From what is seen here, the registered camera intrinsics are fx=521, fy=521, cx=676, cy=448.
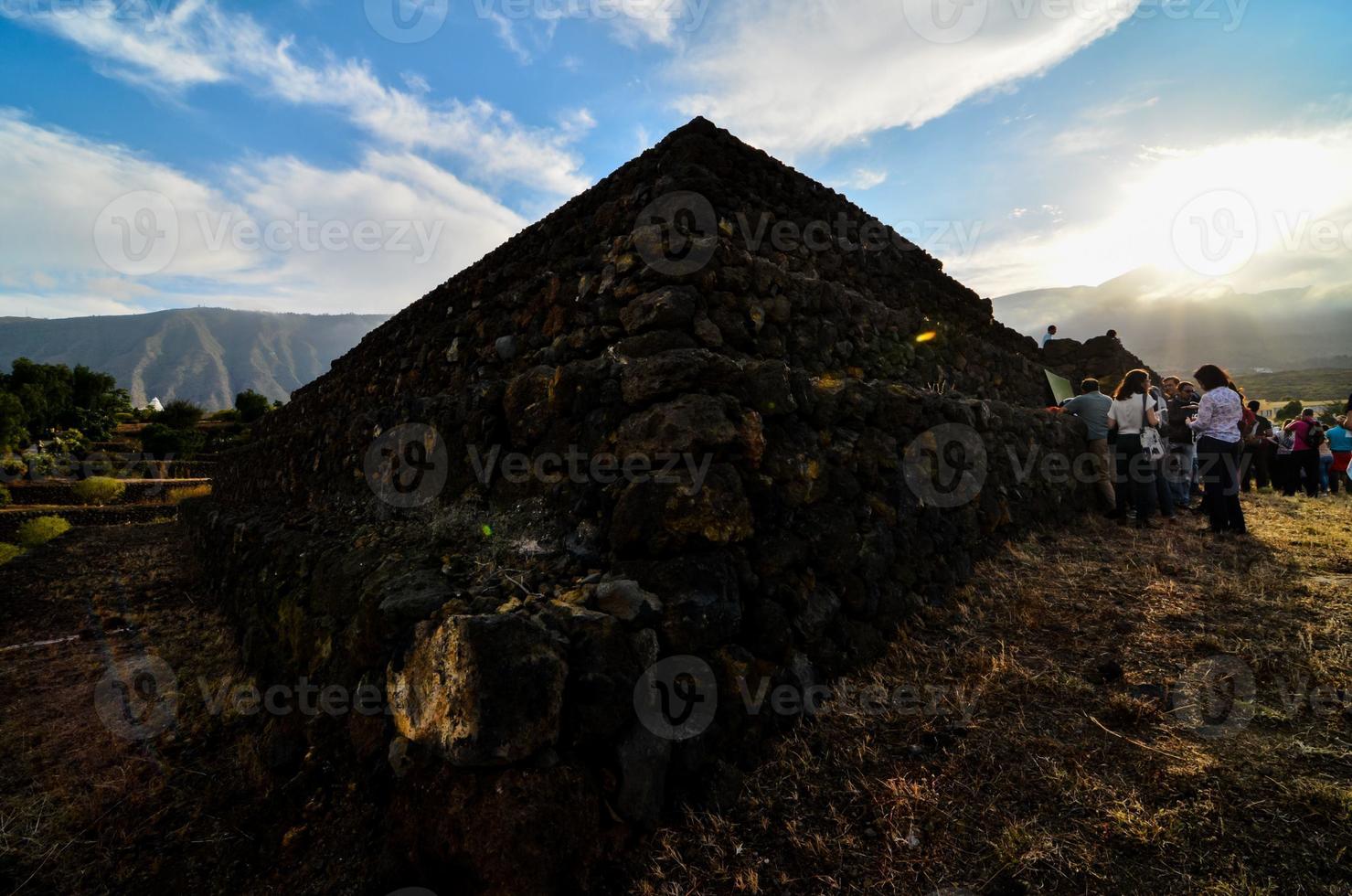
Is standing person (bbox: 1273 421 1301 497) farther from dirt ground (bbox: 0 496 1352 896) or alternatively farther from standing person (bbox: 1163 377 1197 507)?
dirt ground (bbox: 0 496 1352 896)

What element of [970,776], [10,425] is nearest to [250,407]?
[10,425]

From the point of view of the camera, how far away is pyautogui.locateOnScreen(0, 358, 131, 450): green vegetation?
118ft

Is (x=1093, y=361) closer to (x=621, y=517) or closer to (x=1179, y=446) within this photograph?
(x=1179, y=446)

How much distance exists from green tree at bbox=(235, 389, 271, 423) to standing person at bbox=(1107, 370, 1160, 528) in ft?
178

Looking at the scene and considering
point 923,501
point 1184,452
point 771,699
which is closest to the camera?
→ point 771,699

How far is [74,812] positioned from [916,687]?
4.91m

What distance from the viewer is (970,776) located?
7.89 feet

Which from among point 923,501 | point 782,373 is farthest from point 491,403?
point 923,501

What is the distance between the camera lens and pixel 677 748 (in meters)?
2.48

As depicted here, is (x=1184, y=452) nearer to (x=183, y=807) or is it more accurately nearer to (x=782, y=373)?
(x=782, y=373)

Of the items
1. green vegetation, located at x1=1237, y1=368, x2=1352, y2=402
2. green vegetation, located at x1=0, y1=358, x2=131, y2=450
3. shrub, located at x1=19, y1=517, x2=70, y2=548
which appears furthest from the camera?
green vegetation, located at x1=1237, y1=368, x2=1352, y2=402

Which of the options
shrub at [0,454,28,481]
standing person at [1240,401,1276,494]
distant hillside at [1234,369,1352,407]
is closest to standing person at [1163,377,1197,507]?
standing person at [1240,401,1276,494]

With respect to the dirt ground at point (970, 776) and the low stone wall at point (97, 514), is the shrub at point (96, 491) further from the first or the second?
the dirt ground at point (970, 776)

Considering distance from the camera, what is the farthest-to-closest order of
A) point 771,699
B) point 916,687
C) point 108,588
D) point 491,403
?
point 108,588
point 491,403
point 916,687
point 771,699
